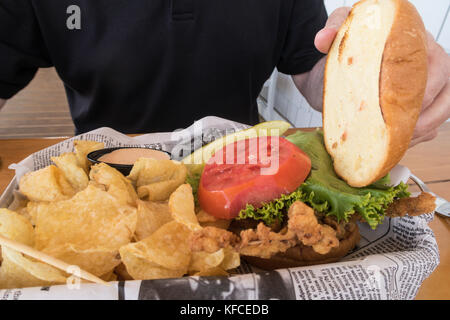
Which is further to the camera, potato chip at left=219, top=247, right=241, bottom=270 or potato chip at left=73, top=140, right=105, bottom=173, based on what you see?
potato chip at left=73, top=140, right=105, bottom=173

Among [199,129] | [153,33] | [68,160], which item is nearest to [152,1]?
[153,33]

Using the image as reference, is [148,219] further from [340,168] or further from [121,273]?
[340,168]

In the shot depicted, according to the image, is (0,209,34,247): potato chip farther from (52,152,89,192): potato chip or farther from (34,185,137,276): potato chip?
(52,152,89,192): potato chip

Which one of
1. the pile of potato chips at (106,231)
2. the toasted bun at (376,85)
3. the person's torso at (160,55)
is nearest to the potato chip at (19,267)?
the pile of potato chips at (106,231)

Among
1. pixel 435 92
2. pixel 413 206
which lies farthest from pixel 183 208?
pixel 435 92

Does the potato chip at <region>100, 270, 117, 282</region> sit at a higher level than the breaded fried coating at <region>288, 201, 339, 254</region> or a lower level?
lower

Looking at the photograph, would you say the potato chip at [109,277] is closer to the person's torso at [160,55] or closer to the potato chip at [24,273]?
the potato chip at [24,273]

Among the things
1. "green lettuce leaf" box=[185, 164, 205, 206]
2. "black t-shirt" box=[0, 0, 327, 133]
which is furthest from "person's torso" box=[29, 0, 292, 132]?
"green lettuce leaf" box=[185, 164, 205, 206]
